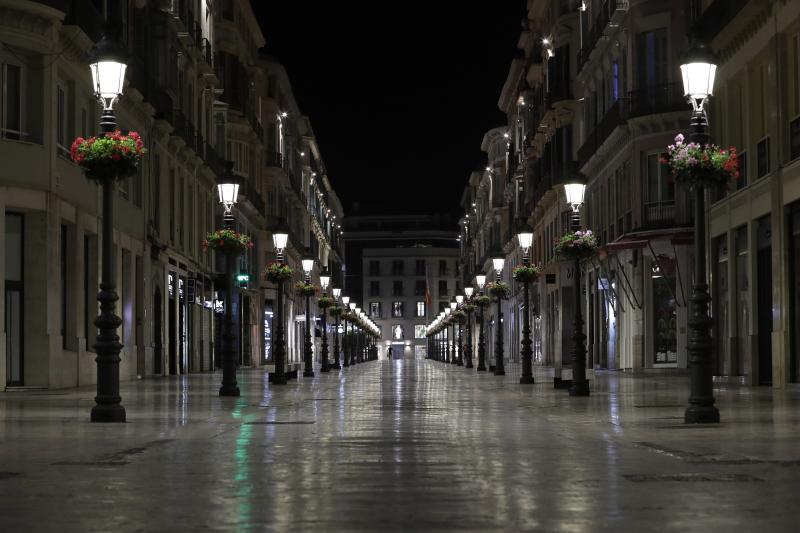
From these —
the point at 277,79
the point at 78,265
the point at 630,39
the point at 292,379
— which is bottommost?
the point at 292,379

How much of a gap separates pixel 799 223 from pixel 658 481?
20889mm

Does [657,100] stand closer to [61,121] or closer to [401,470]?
[61,121]

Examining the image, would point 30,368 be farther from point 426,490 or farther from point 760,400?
point 426,490

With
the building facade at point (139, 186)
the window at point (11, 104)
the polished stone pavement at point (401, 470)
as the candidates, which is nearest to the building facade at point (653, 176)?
the polished stone pavement at point (401, 470)

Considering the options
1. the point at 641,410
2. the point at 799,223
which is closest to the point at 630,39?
the point at 799,223

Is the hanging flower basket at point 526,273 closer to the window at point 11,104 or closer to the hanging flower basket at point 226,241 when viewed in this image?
the hanging flower basket at point 226,241

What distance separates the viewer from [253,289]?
75562 millimetres

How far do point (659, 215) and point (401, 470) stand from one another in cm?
3762

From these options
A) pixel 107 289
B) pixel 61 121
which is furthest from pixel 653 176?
pixel 107 289

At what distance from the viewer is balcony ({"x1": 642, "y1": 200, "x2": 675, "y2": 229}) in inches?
1890

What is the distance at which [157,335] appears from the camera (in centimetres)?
4897

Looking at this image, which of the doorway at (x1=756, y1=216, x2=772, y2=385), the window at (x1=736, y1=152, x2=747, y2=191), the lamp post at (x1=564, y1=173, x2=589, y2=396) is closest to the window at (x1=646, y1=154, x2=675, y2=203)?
the window at (x1=736, y1=152, x2=747, y2=191)

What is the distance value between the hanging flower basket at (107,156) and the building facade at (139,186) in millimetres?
1771

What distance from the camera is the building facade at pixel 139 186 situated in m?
32.3
